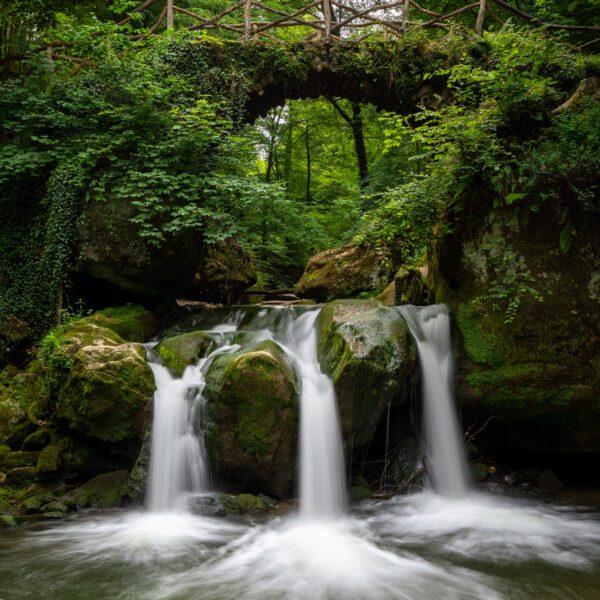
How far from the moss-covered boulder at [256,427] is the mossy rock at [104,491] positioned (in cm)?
118

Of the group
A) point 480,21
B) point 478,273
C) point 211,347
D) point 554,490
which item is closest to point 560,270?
point 478,273

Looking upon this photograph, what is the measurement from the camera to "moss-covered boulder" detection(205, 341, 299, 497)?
519cm

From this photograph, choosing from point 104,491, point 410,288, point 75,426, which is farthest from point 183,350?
point 410,288

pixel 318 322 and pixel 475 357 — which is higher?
pixel 318 322

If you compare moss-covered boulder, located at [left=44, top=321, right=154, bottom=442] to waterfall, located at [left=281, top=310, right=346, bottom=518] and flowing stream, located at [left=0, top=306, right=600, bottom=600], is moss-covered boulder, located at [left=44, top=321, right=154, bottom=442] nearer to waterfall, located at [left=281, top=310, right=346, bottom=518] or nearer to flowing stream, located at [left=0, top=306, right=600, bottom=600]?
flowing stream, located at [left=0, top=306, right=600, bottom=600]

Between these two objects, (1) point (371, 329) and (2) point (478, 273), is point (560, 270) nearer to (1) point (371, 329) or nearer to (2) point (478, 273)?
(2) point (478, 273)

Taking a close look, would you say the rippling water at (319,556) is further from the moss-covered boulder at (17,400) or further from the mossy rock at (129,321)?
the mossy rock at (129,321)

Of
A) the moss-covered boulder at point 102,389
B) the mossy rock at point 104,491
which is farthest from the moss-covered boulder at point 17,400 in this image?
the mossy rock at point 104,491

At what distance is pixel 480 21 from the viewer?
9.95m

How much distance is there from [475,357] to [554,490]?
1.97 meters

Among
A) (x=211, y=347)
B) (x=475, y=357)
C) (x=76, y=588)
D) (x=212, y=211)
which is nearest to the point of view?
(x=76, y=588)

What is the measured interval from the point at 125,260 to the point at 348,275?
15.0 ft

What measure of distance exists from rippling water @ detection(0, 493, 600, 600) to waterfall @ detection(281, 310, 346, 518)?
230 millimetres

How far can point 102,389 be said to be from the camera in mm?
5457
